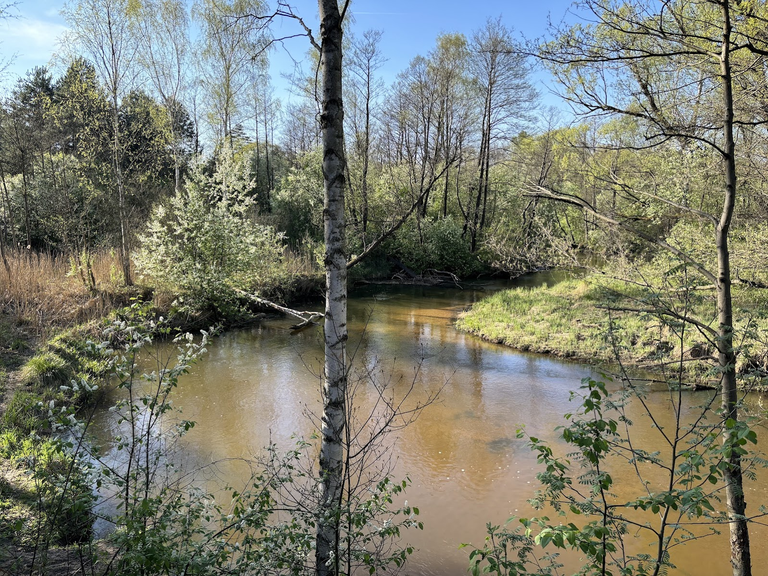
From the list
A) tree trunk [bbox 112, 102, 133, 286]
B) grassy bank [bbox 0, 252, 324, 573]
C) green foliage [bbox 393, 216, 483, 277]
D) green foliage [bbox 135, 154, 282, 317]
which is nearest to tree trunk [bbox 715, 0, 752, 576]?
grassy bank [bbox 0, 252, 324, 573]

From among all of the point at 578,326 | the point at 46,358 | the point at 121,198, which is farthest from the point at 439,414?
the point at 121,198

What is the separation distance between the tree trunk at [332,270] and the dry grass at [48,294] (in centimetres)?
823

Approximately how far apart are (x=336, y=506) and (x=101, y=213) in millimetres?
16938

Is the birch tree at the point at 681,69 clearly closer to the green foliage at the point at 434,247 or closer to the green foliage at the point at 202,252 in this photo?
the green foliage at the point at 202,252

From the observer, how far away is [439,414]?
24.0 ft

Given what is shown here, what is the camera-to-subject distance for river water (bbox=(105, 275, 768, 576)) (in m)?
4.63

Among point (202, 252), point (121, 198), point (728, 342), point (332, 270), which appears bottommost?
point (728, 342)

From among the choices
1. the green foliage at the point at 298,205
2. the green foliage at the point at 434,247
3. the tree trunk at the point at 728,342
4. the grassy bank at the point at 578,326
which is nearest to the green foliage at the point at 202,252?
the grassy bank at the point at 578,326

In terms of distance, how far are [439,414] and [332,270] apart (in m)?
5.13

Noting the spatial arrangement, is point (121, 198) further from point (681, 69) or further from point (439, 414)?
point (681, 69)

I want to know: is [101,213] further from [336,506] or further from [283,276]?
[336,506]

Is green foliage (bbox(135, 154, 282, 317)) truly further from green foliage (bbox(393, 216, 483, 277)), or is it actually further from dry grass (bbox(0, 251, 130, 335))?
green foliage (bbox(393, 216, 483, 277))

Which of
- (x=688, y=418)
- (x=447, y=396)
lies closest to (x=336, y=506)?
(x=447, y=396)

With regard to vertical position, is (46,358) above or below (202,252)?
below
